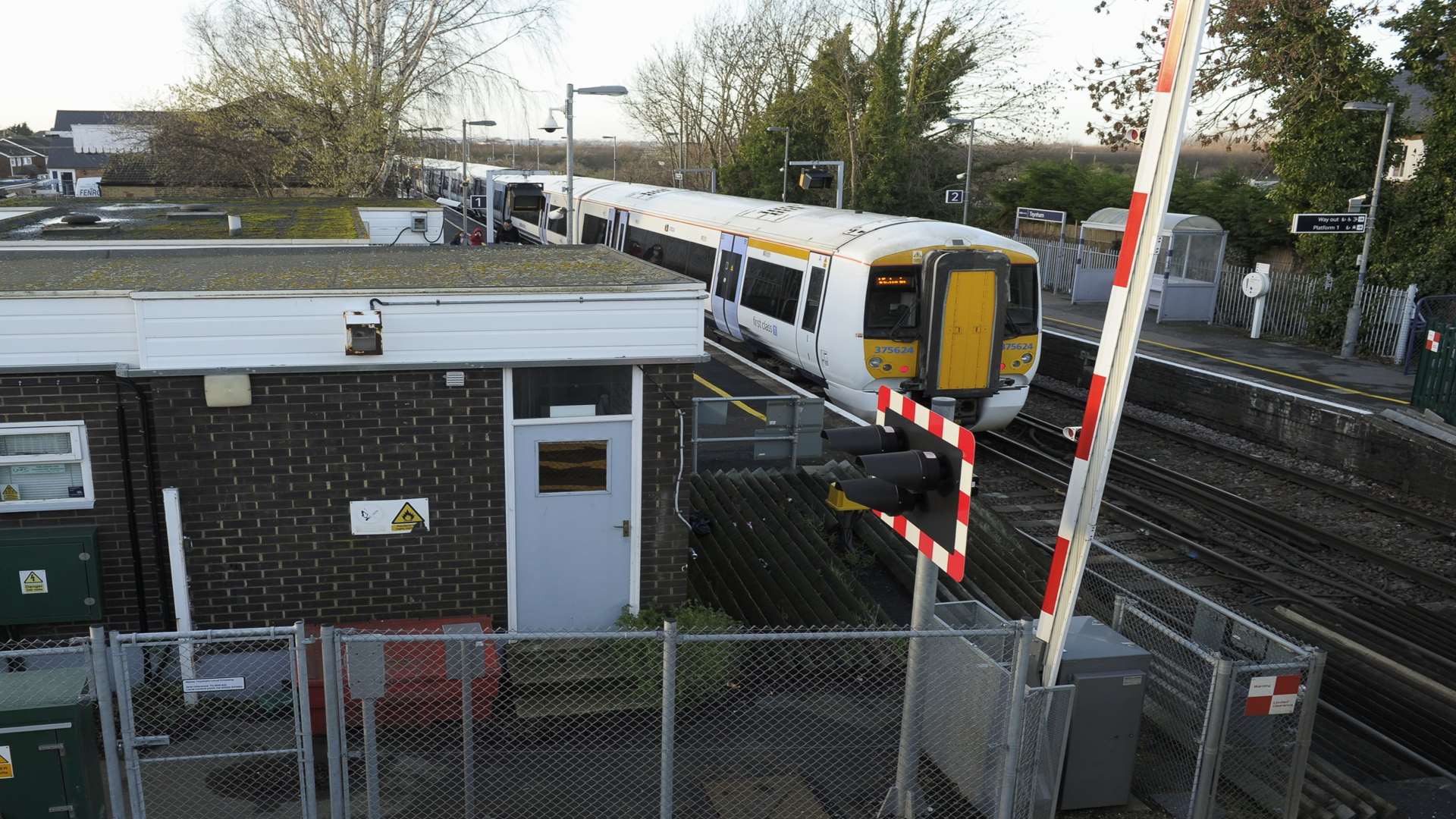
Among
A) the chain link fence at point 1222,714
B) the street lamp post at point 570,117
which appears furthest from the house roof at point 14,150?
the chain link fence at point 1222,714

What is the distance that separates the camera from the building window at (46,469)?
728 cm

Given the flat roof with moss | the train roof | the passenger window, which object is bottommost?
the passenger window

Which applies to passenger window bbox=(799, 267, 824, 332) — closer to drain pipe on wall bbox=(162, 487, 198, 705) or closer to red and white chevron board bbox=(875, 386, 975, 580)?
red and white chevron board bbox=(875, 386, 975, 580)

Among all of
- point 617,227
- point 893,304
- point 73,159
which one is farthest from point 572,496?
point 73,159

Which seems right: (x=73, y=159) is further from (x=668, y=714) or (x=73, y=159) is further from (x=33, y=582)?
(x=668, y=714)

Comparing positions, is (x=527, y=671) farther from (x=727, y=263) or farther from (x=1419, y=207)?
(x=1419, y=207)

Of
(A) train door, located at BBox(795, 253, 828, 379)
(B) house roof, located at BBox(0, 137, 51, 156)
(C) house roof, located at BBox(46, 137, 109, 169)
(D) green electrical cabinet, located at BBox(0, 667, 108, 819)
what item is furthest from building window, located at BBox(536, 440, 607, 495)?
(B) house roof, located at BBox(0, 137, 51, 156)

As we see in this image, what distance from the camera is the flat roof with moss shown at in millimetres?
7570

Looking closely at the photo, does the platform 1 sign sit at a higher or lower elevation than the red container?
higher

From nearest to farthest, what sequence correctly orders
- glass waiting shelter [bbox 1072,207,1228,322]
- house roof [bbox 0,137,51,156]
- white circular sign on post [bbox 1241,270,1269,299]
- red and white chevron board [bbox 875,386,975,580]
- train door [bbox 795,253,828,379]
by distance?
red and white chevron board [bbox 875,386,975,580]
train door [bbox 795,253,828,379]
white circular sign on post [bbox 1241,270,1269,299]
glass waiting shelter [bbox 1072,207,1228,322]
house roof [bbox 0,137,51,156]

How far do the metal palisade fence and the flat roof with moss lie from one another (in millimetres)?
17459

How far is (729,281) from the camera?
58.6ft

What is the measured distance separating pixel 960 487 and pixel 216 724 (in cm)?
516

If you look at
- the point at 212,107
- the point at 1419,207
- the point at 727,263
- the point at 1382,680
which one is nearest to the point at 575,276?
the point at 1382,680
